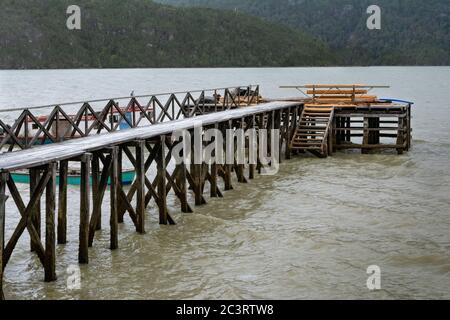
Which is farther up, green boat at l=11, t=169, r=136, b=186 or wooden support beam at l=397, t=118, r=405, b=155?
wooden support beam at l=397, t=118, r=405, b=155

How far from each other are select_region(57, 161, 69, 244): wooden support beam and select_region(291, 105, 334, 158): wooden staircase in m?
16.3

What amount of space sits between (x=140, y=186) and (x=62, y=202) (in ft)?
7.45

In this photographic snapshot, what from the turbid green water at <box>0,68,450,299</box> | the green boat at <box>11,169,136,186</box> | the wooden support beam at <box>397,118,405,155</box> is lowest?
the turbid green water at <box>0,68,450,299</box>

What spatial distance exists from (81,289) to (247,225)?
617 centimetres

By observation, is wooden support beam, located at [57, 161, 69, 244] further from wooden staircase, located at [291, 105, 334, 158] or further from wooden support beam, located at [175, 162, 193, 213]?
wooden staircase, located at [291, 105, 334, 158]

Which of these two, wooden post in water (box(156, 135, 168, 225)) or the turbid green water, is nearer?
the turbid green water

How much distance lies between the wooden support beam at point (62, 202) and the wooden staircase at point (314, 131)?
16340 mm

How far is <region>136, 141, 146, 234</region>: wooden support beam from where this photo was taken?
16.7 metres

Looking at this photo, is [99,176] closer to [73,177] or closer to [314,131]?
[73,177]

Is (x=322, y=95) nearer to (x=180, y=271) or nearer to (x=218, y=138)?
(x=218, y=138)

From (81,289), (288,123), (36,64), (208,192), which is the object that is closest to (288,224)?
(208,192)

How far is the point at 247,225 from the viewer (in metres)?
18.1

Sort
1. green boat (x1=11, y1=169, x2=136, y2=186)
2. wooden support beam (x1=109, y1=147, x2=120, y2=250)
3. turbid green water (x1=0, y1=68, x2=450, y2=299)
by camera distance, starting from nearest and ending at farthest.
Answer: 1. turbid green water (x1=0, y1=68, x2=450, y2=299)
2. wooden support beam (x1=109, y1=147, x2=120, y2=250)
3. green boat (x1=11, y1=169, x2=136, y2=186)

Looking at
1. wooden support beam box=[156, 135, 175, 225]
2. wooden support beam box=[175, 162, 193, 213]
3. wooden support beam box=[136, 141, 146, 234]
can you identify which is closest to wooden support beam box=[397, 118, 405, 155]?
wooden support beam box=[175, 162, 193, 213]
